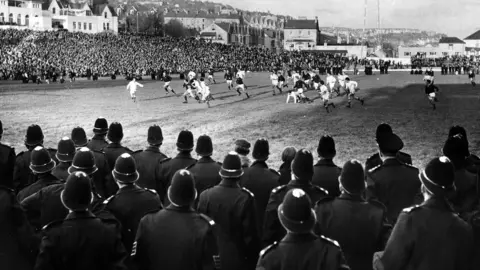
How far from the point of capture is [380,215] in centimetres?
524

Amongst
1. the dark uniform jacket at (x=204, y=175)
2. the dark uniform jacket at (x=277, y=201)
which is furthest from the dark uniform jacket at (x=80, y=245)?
the dark uniform jacket at (x=204, y=175)

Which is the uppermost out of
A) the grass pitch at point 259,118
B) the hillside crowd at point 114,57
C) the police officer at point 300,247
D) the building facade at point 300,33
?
the building facade at point 300,33

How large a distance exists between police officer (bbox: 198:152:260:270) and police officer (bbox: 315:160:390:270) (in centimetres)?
108

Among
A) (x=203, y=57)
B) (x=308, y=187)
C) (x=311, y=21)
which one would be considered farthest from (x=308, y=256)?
(x=311, y=21)

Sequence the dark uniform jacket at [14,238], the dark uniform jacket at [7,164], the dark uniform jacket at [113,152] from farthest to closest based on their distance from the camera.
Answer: the dark uniform jacket at [113,152] < the dark uniform jacket at [7,164] < the dark uniform jacket at [14,238]

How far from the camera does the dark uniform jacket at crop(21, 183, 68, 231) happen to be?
19.6ft

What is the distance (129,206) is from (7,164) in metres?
3.75

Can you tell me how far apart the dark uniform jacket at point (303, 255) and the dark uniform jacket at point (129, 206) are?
215cm

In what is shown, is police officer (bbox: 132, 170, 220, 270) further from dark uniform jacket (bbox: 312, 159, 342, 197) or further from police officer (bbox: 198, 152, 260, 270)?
dark uniform jacket (bbox: 312, 159, 342, 197)

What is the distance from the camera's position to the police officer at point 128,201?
5.80 metres

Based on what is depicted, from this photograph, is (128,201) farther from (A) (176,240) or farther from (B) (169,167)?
(B) (169,167)

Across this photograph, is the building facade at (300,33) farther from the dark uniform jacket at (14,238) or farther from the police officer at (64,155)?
the dark uniform jacket at (14,238)

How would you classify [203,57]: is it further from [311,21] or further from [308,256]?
[308,256]

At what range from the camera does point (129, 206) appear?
5.85m
